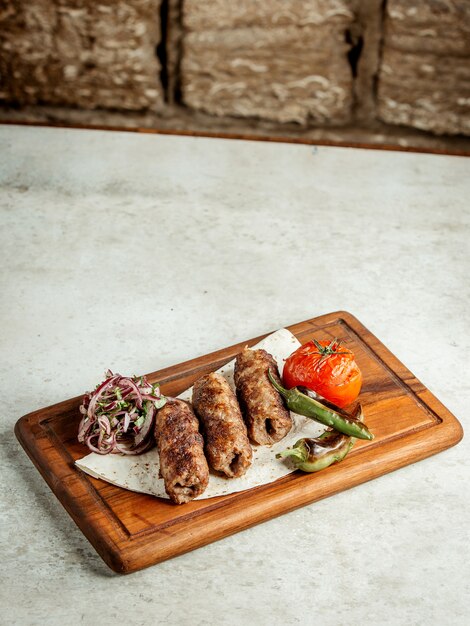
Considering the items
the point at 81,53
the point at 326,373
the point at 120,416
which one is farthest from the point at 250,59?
the point at 120,416

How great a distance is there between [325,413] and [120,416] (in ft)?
1.39

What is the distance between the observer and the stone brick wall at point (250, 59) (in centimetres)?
313

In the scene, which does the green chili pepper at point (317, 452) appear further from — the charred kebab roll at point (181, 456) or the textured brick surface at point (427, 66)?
the textured brick surface at point (427, 66)

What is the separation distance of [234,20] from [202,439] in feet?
6.16

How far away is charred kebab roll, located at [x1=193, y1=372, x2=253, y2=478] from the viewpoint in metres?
1.77

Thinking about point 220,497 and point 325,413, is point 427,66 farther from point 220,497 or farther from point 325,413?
point 220,497

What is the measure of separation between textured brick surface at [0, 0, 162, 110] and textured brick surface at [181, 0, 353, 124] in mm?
150

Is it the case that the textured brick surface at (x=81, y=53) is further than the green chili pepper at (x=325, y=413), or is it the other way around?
the textured brick surface at (x=81, y=53)

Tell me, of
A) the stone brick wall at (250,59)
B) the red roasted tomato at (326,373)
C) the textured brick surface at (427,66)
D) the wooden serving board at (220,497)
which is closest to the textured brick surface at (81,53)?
the stone brick wall at (250,59)

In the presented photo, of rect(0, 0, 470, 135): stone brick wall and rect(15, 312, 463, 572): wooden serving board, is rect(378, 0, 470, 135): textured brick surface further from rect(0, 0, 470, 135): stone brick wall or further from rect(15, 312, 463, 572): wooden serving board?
rect(15, 312, 463, 572): wooden serving board

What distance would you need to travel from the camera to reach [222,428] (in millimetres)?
1796

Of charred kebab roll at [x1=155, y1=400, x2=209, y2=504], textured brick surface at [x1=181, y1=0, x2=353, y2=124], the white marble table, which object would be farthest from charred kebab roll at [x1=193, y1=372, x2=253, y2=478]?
textured brick surface at [x1=181, y1=0, x2=353, y2=124]

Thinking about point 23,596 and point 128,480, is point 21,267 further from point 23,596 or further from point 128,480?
point 23,596

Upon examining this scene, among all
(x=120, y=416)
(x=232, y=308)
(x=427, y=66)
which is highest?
(x=427, y=66)
